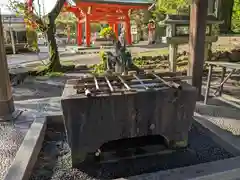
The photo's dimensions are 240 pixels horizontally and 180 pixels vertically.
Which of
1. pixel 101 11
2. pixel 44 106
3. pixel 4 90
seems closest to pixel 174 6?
pixel 101 11

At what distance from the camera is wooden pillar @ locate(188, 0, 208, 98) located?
162 inches

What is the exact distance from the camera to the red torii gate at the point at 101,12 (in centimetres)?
1548

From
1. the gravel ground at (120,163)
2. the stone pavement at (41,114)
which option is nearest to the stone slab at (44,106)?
the stone pavement at (41,114)

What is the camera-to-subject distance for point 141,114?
2557 mm

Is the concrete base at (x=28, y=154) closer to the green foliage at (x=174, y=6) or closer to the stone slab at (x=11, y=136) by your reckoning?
the stone slab at (x=11, y=136)

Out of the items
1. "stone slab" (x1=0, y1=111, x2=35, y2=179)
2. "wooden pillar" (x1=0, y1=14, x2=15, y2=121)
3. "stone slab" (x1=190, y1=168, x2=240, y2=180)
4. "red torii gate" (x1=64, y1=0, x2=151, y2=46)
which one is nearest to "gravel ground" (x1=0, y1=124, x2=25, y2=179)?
"stone slab" (x1=0, y1=111, x2=35, y2=179)

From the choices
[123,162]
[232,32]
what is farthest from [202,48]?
[232,32]

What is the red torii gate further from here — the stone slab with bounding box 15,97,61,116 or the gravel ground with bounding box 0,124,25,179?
the gravel ground with bounding box 0,124,25,179

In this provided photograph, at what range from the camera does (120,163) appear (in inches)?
106

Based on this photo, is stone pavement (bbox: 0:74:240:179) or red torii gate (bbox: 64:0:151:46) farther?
red torii gate (bbox: 64:0:151:46)

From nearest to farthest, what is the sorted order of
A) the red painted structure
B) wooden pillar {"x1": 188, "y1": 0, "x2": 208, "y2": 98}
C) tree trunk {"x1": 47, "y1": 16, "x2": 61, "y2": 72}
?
wooden pillar {"x1": 188, "y1": 0, "x2": 208, "y2": 98}
tree trunk {"x1": 47, "y1": 16, "x2": 61, "y2": 72}
the red painted structure

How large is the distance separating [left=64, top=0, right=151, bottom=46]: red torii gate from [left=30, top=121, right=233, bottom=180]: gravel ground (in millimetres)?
12424

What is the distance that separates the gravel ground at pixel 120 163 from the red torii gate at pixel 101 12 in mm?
12424

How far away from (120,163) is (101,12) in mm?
16377
